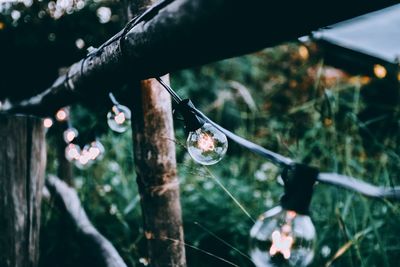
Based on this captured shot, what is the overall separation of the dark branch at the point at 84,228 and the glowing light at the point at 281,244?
116 centimetres

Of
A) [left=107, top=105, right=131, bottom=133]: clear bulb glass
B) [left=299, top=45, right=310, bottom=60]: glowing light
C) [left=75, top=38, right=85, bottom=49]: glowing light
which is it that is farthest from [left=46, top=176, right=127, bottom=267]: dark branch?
[left=299, top=45, right=310, bottom=60]: glowing light

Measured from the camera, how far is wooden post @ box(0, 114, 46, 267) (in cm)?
188

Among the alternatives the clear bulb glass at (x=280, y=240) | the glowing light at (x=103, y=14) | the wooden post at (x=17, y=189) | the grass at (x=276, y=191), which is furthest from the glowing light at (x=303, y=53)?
the clear bulb glass at (x=280, y=240)

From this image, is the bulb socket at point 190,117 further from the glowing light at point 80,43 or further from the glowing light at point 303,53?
the glowing light at point 303,53

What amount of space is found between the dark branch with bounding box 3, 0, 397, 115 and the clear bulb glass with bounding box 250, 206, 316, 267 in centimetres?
33

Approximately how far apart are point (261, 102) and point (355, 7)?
209 inches

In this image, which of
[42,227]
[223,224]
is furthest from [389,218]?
[42,227]

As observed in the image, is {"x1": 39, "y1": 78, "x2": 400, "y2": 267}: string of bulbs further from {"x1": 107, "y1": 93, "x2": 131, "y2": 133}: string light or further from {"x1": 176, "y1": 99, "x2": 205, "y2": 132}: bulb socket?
{"x1": 107, "y1": 93, "x2": 131, "y2": 133}: string light

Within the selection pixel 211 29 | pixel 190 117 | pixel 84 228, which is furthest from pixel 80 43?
pixel 211 29

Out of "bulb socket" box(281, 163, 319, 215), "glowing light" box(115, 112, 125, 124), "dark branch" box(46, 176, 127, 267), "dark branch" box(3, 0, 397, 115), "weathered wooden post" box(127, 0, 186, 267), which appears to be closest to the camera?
"dark branch" box(3, 0, 397, 115)

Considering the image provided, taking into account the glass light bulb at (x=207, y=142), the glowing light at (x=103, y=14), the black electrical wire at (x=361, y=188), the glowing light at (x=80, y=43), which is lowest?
the black electrical wire at (x=361, y=188)

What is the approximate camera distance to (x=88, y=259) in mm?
2312

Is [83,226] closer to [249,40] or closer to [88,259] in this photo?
[88,259]

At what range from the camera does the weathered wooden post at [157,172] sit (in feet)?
4.91
